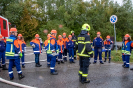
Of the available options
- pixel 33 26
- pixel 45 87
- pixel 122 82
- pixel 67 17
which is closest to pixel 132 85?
pixel 122 82

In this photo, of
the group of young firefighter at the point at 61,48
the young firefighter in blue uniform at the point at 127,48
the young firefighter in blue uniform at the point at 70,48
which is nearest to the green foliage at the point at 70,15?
the young firefighter in blue uniform at the point at 70,48

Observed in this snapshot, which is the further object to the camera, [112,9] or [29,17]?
[112,9]

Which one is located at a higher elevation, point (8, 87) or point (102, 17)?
point (102, 17)

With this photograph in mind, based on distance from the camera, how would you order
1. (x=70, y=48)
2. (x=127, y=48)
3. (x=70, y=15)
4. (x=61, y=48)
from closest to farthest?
(x=127, y=48) < (x=61, y=48) < (x=70, y=48) < (x=70, y=15)

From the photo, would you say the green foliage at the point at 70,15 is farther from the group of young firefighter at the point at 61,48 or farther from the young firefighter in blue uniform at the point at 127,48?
the young firefighter in blue uniform at the point at 127,48

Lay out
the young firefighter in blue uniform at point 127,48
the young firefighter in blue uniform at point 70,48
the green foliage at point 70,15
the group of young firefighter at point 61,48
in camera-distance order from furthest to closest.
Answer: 1. the green foliage at point 70,15
2. the young firefighter in blue uniform at point 70,48
3. the young firefighter in blue uniform at point 127,48
4. the group of young firefighter at point 61,48

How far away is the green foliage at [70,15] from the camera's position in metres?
21.0

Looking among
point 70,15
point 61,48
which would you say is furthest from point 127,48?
point 70,15

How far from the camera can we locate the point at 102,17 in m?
22.6

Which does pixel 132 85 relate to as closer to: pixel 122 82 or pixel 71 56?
pixel 122 82

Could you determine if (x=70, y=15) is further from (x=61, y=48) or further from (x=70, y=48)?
(x=61, y=48)

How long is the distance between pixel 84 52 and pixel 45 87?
1.92m

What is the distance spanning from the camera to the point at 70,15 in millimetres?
22703

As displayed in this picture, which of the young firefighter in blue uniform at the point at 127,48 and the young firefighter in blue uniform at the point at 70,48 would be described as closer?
the young firefighter in blue uniform at the point at 127,48
